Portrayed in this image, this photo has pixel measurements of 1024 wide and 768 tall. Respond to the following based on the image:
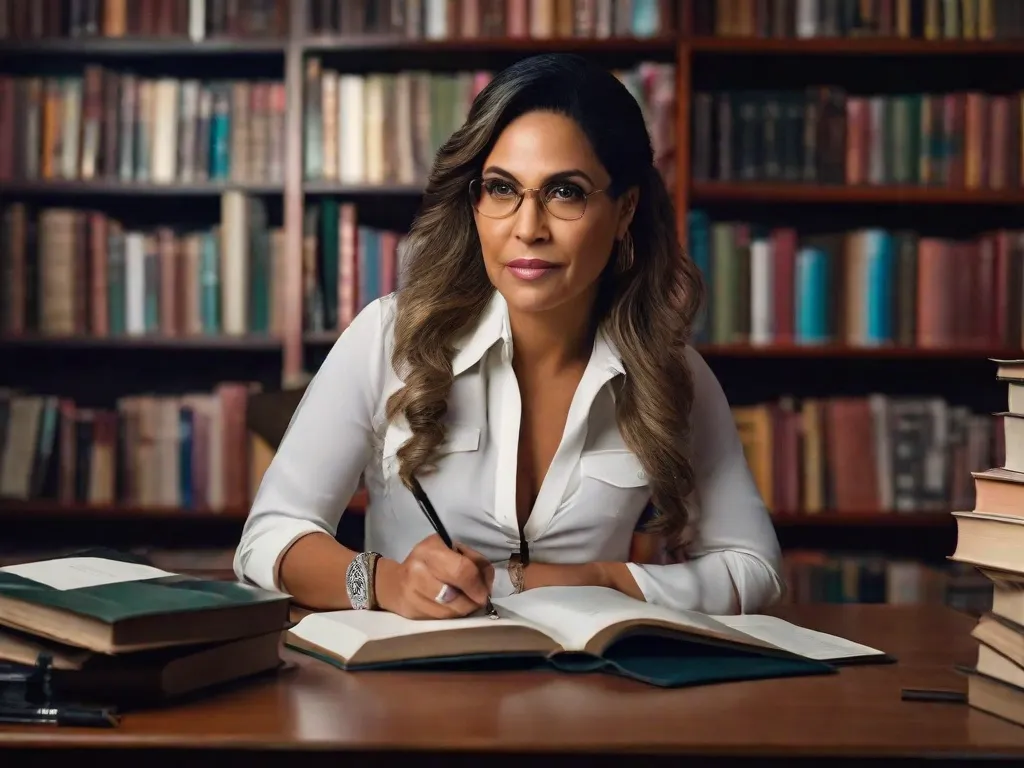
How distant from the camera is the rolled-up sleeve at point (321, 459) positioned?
4.79ft

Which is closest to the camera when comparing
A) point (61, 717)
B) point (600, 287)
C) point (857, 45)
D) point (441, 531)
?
point (61, 717)

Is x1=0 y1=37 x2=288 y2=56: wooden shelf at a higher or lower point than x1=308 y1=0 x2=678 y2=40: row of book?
lower

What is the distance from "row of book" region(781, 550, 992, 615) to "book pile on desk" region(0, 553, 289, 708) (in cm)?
218

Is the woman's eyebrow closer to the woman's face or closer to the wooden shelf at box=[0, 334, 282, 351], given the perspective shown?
the woman's face

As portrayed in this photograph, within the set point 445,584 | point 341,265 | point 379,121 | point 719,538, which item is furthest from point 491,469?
point 379,121

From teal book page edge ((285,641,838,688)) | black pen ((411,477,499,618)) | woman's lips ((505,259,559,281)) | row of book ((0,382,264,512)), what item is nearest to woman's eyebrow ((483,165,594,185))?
woman's lips ((505,259,559,281))

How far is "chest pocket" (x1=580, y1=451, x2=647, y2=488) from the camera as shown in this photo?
5.24 ft

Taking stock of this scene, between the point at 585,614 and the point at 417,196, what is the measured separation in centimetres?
210

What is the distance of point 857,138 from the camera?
2.98 metres

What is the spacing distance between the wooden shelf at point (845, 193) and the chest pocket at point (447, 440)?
60.6 inches

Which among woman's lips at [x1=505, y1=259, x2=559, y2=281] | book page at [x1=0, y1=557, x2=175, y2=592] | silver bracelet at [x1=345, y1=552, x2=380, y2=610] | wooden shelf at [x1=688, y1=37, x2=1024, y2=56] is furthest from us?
wooden shelf at [x1=688, y1=37, x2=1024, y2=56]

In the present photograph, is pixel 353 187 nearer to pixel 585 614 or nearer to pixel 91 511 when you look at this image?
pixel 91 511

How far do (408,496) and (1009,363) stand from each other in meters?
0.84

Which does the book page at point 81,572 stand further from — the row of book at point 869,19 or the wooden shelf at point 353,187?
the row of book at point 869,19
